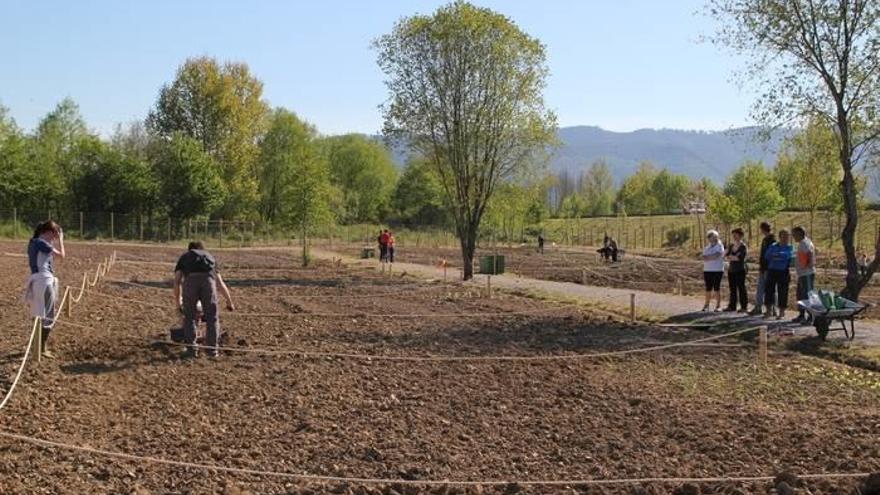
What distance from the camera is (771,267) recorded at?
55.1ft

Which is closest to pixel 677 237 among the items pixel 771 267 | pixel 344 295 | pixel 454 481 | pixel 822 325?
pixel 344 295

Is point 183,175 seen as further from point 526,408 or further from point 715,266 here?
point 526,408

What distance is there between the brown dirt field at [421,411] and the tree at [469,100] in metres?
17.5

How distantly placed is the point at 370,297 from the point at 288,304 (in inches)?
125

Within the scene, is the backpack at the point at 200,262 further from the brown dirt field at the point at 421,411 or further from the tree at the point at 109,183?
the tree at the point at 109,183

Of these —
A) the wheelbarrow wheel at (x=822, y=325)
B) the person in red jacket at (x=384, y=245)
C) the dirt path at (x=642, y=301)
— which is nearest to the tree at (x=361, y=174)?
the person in red jacket at (x=384, y=245)

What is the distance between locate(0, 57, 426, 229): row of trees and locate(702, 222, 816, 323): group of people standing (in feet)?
85.4

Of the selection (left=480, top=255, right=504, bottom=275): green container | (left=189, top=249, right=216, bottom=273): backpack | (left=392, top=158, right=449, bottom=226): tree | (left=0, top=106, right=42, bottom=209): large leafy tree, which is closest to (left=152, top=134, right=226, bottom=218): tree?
(left=0, top=106, right=42, bottom=209): large leafy tree

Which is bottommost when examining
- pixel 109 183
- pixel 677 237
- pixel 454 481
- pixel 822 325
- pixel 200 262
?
pixel 454 481

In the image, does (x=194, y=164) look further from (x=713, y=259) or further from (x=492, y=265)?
(x=713, y=259)

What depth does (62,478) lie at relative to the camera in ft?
22.4

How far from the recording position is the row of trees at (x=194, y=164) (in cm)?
6328

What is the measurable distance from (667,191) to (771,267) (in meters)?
108

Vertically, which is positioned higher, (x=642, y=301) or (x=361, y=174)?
(x=361, y=174)
